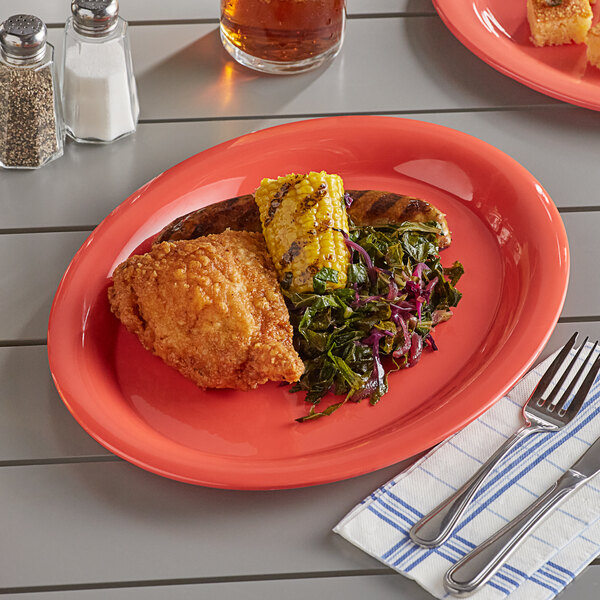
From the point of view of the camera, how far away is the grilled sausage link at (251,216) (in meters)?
1.61

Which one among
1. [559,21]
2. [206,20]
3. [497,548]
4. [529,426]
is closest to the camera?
[497,548]

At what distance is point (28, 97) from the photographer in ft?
5.73

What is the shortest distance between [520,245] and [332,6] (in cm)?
78

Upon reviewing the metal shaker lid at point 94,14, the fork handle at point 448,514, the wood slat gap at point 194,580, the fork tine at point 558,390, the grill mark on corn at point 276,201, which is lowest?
the wood slat gap at point 194,580

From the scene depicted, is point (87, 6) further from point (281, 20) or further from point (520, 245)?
point (520, 245)

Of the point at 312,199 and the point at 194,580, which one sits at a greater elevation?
the point at 312,199

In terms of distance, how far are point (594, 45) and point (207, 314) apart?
131 cm

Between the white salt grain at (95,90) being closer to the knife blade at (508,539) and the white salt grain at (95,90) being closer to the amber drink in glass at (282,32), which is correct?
the amber drink in glass at (282,32)

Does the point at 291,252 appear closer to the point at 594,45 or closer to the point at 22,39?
the point at 22,39

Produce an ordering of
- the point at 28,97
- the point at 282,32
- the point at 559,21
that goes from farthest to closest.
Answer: the point at 559,21, the point at 282,32, the point at 28,97

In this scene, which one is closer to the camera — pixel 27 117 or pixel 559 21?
pixel 27 117

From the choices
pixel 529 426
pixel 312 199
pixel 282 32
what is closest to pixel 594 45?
pixel 282 32

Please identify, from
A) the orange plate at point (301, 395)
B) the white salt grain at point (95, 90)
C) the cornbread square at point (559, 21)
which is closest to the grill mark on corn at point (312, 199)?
the orange plate at point (301, 395)

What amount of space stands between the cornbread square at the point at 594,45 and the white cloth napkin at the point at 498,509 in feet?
3.35
